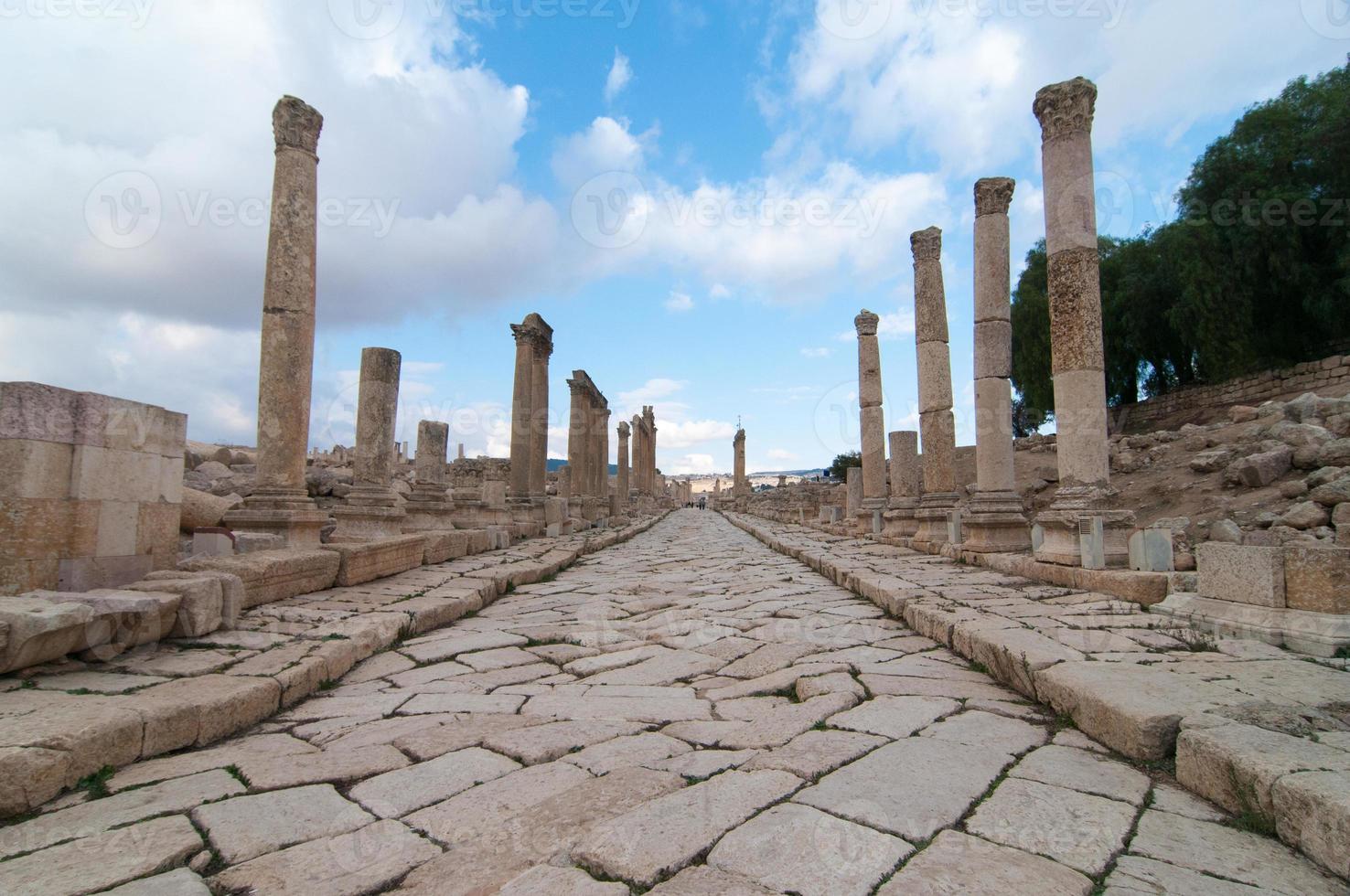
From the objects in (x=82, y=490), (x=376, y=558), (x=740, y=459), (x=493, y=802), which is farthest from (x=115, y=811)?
(x=740, y=459)

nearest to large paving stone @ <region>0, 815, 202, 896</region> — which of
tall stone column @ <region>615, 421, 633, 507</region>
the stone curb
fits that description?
the stone curb

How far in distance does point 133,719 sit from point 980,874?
312cm

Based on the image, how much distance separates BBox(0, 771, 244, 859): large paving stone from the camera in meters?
2.26

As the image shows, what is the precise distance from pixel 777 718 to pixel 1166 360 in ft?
108

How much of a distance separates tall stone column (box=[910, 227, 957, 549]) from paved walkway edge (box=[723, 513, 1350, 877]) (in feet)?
28.3

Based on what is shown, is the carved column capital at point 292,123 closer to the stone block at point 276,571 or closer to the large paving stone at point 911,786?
the stone block at point 276,571

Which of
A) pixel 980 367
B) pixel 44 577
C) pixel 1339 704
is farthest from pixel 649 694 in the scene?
pixel 980 367

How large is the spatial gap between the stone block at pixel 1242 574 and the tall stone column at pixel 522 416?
13.1 meters

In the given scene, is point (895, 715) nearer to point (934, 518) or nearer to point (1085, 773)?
point (1085, 773)

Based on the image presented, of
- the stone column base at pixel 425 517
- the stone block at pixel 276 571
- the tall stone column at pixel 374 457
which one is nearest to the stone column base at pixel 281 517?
the stone block at pixel 276 571

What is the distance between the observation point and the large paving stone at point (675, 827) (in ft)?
6.67

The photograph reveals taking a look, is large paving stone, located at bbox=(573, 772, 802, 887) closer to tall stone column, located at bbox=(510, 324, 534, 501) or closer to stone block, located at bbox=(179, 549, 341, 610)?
stone block, located at bbox=(179, 549, 341, 610)

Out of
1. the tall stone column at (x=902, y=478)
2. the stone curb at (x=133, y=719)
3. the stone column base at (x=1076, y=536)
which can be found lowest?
the stone curb at (x=133, y=719)

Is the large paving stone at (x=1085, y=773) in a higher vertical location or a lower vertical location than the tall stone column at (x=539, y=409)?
lower
